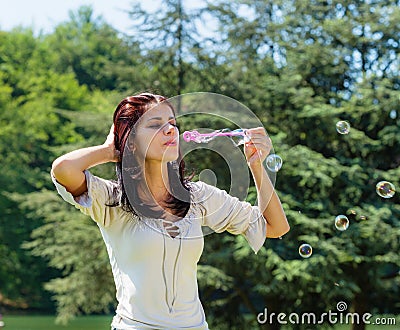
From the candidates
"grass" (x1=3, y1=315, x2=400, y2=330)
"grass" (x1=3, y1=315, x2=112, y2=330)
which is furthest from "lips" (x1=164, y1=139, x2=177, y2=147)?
"grass" (x1=3, y1=315, x2=112, y2=330)

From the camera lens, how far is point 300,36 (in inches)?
529

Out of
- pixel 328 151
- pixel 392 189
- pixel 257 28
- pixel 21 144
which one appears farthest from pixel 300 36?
pixel 21 144

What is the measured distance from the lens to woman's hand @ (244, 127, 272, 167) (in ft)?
6.63

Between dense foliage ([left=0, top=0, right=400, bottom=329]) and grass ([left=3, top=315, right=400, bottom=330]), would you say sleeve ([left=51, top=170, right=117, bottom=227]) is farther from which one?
grass ([left=3, top=315, right=400, bottom=330])

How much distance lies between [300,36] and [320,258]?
12.7 feet

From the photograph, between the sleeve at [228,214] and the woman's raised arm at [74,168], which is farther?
the sleeve at [228,214]

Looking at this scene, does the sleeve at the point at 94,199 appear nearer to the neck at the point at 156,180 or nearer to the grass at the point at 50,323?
the neck at the point at 156,180

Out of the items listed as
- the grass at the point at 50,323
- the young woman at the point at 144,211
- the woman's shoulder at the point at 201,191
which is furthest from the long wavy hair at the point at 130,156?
the grass at the point at 50,323

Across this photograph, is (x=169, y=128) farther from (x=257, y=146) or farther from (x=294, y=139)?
(x=294, y=139)

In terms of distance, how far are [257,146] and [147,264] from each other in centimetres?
41

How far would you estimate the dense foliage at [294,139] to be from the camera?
1200 cm

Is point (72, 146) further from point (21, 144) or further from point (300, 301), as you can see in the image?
point (21, 144)

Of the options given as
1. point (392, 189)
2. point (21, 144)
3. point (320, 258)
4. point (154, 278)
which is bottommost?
point (21, 144)

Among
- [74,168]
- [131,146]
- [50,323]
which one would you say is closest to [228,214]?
[131,146]
